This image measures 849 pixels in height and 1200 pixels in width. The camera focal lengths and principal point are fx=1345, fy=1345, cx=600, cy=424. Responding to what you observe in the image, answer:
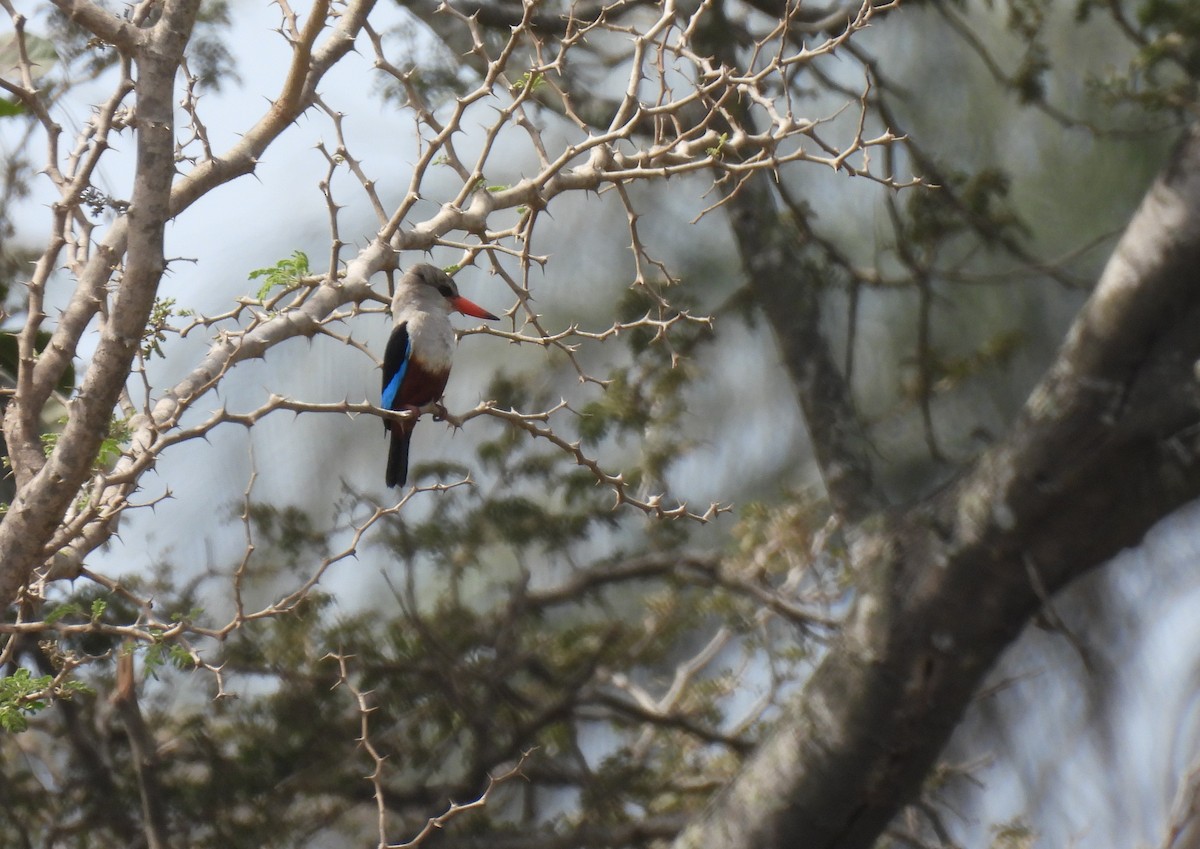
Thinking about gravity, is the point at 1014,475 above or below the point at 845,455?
below

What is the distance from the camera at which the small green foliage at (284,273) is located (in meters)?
2.73

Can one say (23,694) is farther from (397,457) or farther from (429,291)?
(429,291)

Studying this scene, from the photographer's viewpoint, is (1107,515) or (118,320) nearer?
(118,320)

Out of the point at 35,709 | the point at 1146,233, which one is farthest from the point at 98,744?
the point at 1146,233

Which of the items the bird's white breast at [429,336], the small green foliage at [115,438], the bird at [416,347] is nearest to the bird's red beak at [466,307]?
the bird at [416,347]

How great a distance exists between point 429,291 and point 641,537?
2131mm

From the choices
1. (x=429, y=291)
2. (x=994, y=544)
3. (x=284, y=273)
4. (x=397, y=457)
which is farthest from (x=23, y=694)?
(x=994, y=544)

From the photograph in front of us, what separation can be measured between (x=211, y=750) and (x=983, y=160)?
3931 millimetres

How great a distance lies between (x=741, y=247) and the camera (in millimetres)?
5332

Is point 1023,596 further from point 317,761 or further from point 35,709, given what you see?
point 35,709

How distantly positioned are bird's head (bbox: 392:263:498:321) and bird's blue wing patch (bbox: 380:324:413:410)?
0.51ft

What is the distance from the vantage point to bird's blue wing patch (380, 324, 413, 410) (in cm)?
375

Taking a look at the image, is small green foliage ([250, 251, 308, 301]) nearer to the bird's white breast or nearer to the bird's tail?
the bird's white breast

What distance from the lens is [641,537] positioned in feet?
18.9
